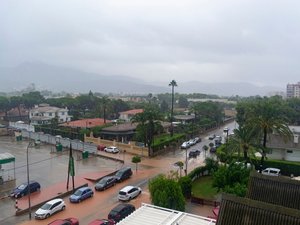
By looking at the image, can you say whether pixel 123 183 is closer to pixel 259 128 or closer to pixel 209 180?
pixel 209 180

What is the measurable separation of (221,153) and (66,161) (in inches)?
837

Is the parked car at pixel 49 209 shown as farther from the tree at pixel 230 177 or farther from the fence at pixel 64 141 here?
the fence at pixel 64 141

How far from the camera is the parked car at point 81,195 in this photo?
32.7m

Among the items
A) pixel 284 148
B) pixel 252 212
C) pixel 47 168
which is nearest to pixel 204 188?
pixel 284 148

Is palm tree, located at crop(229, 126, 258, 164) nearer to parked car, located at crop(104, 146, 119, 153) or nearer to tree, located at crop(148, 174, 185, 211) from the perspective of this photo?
tree, located at crop(148, 174, 185, 211)

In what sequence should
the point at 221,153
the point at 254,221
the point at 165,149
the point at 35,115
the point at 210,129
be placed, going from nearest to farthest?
the point at 254,221, the point at 221,153, the point at 165,149, the point at 210,129, the point at 35,115

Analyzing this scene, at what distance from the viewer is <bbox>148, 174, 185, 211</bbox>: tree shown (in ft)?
86.4

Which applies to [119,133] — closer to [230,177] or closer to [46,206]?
[46,206]

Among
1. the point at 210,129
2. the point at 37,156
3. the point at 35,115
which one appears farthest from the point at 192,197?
the point at 35,115

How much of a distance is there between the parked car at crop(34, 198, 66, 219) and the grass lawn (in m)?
12.6

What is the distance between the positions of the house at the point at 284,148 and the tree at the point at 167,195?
938 inches

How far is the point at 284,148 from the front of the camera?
1859 inches

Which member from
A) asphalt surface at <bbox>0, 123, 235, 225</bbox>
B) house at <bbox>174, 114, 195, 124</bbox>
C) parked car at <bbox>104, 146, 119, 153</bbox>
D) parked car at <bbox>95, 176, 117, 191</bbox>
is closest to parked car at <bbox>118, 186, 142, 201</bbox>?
asphalt surface at <bbox>0, 123, 235, 225</bbox>

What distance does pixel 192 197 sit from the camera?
1286 inches
